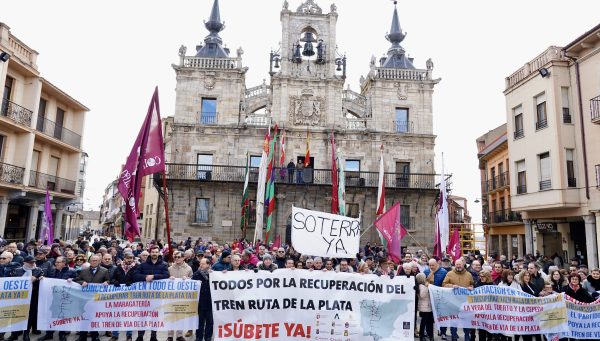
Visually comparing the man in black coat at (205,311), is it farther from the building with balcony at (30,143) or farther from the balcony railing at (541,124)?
the balcony railing at (541,124)

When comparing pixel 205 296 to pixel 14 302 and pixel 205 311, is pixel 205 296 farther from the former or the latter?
pixel 14 302

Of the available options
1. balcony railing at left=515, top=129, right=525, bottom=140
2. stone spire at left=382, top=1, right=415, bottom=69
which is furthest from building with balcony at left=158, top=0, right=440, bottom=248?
balcony railing at left=515, top=129, right=525, bottom=140

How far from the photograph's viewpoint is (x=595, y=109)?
55.1ft

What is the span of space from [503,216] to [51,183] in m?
29.2

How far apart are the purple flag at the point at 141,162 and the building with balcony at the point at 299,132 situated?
18.0 metres

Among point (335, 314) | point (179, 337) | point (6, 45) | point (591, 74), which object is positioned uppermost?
point (6, 45)

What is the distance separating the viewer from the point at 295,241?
8.62 m

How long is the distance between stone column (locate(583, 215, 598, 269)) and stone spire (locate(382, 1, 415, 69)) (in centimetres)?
1788

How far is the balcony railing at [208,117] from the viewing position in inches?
1131

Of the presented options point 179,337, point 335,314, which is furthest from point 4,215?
point 335,314

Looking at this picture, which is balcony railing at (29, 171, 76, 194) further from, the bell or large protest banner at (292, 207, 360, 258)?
large protest banner at (292, 207, 360, 258)

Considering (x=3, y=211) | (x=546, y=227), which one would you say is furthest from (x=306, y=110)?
(x=3, y=211)

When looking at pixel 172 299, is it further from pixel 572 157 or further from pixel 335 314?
pixel 572 157

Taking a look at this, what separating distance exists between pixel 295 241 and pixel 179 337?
2896mm
